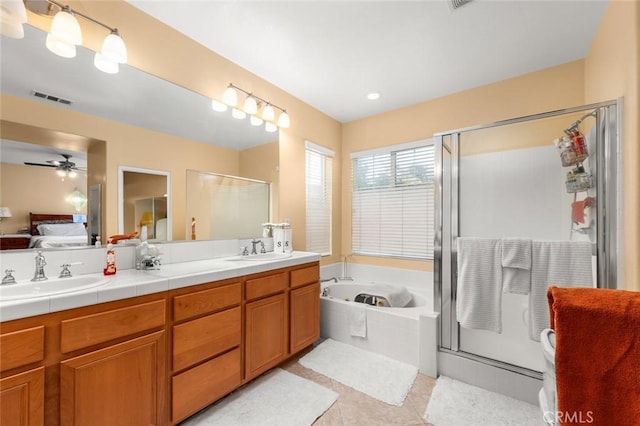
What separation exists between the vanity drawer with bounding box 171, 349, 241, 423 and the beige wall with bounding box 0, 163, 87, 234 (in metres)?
1.17

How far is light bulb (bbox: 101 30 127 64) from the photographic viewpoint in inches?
60.7

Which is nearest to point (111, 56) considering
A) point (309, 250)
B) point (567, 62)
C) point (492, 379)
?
point (309, 250)

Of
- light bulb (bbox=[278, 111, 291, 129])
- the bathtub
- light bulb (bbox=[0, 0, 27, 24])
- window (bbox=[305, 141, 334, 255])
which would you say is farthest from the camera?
window (bbox=[305, 141, 334, 255])

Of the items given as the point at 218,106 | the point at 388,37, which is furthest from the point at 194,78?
the point at 388,37

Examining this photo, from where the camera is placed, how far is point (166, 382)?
4.48 ft

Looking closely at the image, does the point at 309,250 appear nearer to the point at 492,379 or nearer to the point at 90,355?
the point at 492,379

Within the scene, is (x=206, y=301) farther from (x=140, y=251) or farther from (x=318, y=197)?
(x=318, y=197)

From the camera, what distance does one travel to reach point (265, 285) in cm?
191

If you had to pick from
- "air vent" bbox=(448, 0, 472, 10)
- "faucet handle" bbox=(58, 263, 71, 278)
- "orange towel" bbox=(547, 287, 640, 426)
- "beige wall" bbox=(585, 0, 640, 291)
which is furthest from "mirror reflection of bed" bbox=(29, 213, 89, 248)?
"beige wall" bbox=(585, 0, 640, 291)

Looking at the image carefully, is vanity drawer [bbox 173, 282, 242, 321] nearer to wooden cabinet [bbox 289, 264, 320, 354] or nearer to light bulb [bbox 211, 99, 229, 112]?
wooden cabinet [bbox 289, 264, 320, 354]

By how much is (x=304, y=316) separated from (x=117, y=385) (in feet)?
4.36

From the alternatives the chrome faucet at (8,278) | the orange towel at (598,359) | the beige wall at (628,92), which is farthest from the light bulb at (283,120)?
the orange towel at (598,359)

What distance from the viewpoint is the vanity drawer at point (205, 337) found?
55.8 inches

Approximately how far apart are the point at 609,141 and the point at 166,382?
2.90 metres
